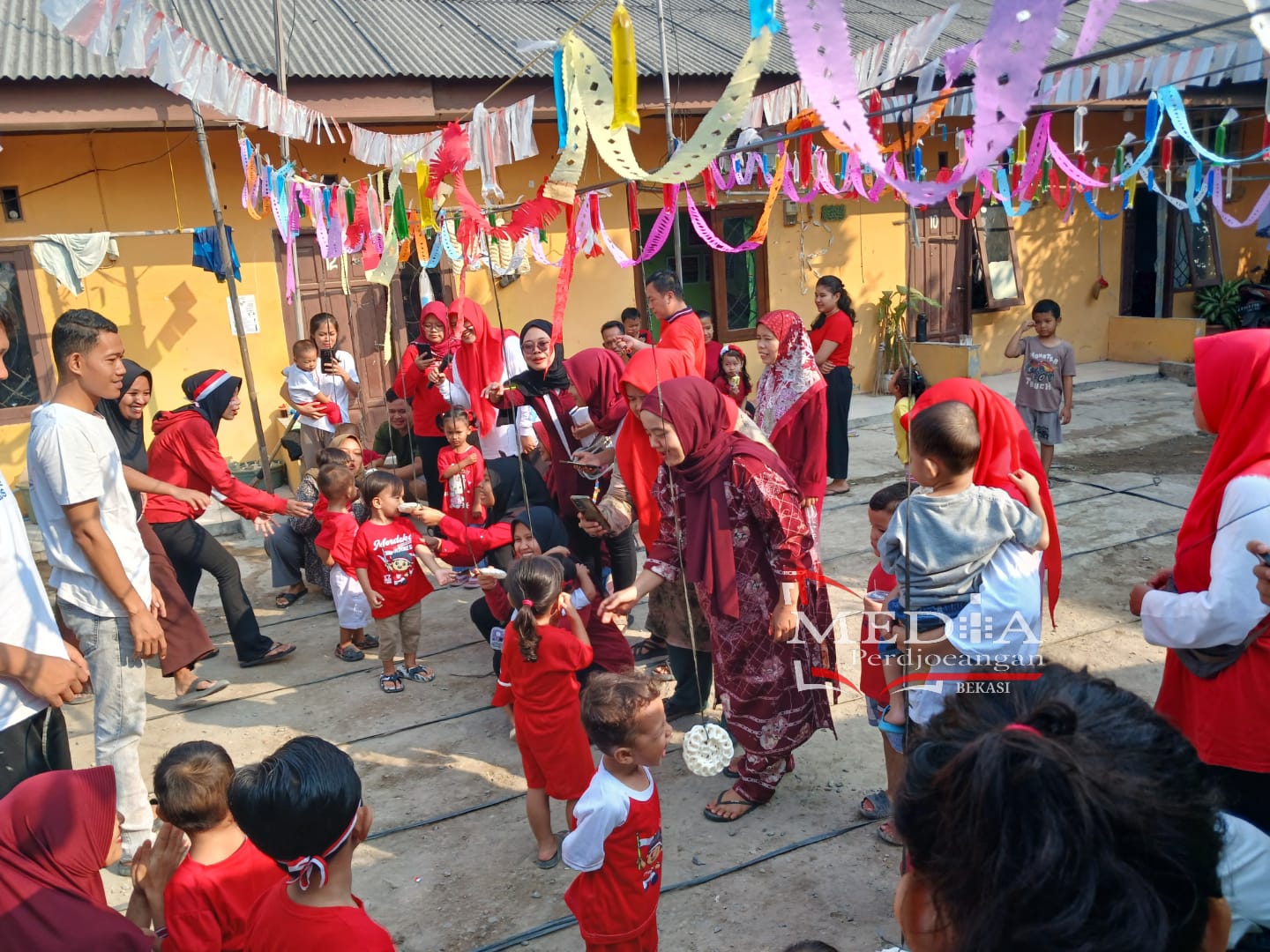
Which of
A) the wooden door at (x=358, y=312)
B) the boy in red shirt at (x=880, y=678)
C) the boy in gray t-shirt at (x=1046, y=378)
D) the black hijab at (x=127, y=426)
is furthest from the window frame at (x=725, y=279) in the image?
the boy in red shirt at (x=880, y=678)

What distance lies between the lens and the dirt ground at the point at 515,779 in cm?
272

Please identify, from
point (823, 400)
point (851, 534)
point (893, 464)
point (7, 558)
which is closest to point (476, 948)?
point (7, 558)

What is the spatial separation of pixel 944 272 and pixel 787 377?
7.12 m

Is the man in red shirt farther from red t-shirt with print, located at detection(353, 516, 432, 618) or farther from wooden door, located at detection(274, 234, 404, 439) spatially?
wooden door, located at detection(274, 234, 404, 439)

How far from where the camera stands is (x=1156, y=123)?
5348 millimetres

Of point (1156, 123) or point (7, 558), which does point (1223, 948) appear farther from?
Result: point (1156, 123)

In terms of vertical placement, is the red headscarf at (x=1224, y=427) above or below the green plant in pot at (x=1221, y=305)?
above

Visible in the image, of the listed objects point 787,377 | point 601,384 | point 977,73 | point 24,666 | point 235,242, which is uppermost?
point 235,242

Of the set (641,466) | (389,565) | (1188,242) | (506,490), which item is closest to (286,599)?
(389,565)

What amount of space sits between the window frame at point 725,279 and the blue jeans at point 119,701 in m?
7.53

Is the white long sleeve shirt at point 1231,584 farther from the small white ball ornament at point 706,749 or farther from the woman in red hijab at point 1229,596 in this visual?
the small white ball ornament at point 706,749

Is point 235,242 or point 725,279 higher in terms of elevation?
point 235,242

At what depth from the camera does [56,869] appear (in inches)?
76.4

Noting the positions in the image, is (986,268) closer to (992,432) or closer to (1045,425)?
(1045,425)
